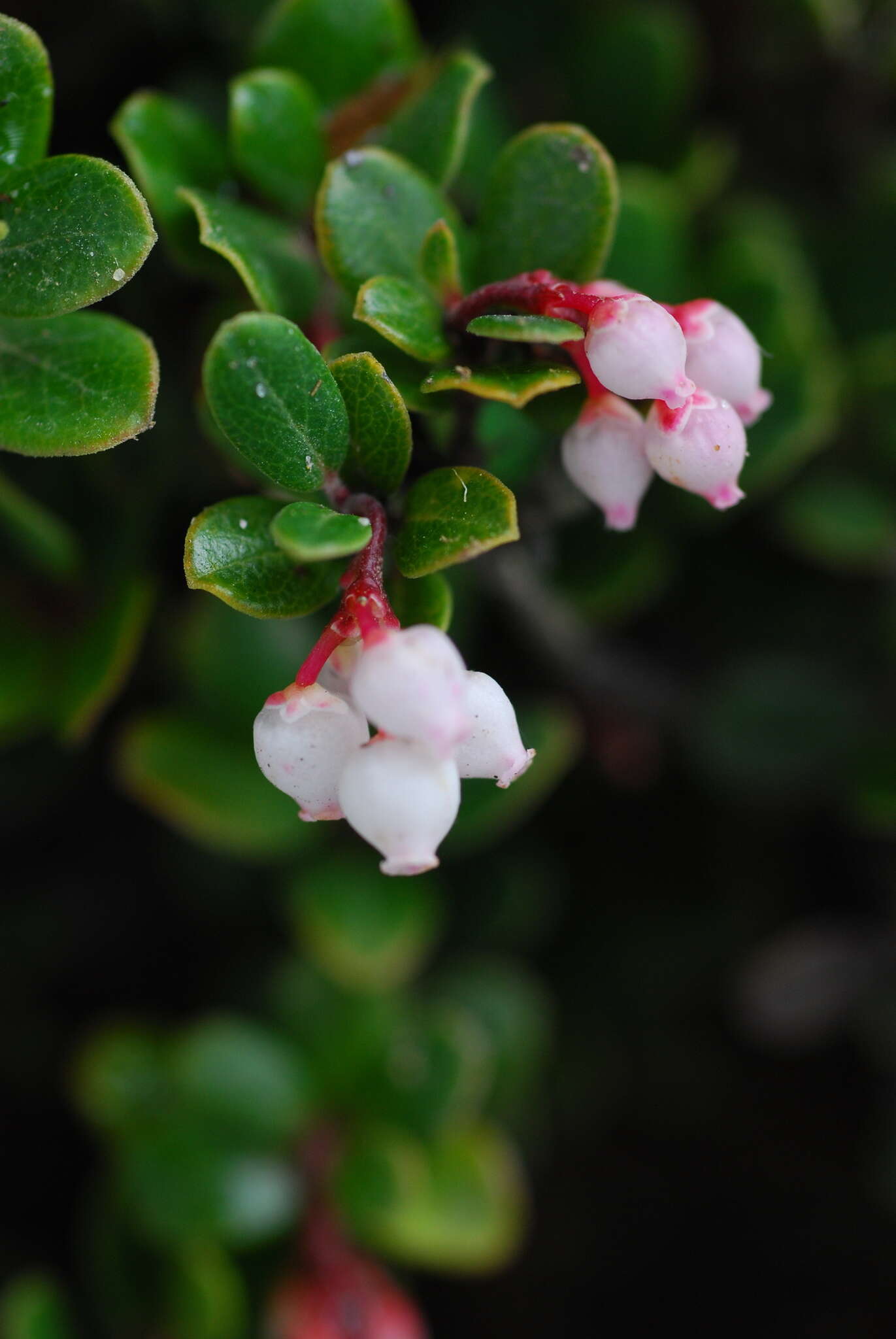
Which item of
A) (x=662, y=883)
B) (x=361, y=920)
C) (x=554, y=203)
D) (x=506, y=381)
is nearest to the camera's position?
(x=506, y=381)

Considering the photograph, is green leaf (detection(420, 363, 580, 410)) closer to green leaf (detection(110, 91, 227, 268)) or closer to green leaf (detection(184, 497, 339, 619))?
green leaf (detection(184, 497, 339, 619))

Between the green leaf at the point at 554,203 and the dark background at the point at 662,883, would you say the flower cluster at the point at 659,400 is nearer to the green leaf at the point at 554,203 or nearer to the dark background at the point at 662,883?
the green leaf at the point at 554,203

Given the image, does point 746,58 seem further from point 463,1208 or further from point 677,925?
point 463,1208

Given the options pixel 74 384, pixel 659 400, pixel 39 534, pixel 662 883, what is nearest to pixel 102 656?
pixel 39 534

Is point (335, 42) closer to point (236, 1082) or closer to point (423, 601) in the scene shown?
point (423, 601)

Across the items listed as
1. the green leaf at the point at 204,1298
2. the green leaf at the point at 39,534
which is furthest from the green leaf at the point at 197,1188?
the green leaf at the point at 39,534

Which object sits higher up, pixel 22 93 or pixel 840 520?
pixel 22 93

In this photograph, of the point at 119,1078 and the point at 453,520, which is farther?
the point at 119,1078
